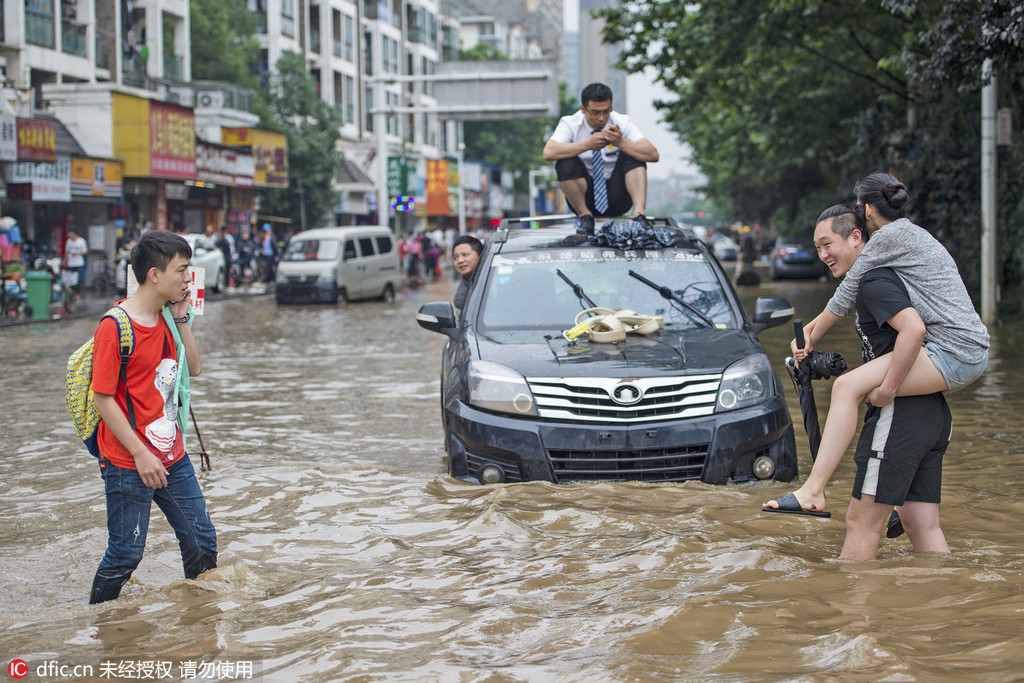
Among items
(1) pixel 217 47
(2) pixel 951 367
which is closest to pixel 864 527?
(2) pixel 951 367

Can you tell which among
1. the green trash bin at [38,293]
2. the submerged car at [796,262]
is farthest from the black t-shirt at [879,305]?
the submerged car at [796,262]

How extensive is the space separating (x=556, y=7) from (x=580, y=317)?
16967 cm

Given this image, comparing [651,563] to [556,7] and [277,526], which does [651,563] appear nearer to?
[277,526]

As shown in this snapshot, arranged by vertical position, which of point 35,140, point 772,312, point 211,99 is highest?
point 211,99

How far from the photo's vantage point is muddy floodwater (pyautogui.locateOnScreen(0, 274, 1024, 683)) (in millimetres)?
4109

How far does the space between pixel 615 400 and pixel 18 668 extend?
317 centimetres

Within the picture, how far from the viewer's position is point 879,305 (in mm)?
4707

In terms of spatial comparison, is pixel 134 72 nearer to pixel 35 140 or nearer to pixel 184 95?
pixel 184 95

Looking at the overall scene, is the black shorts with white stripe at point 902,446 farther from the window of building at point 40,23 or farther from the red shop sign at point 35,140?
the window of building at point 40,23

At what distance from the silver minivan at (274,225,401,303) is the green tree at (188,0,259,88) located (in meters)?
17.1

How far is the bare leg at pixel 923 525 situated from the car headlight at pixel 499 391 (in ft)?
6.65

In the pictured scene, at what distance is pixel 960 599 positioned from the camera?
183 inches

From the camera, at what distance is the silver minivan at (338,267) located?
27734 mm

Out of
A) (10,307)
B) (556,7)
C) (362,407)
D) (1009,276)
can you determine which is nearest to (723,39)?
(1009,276)
